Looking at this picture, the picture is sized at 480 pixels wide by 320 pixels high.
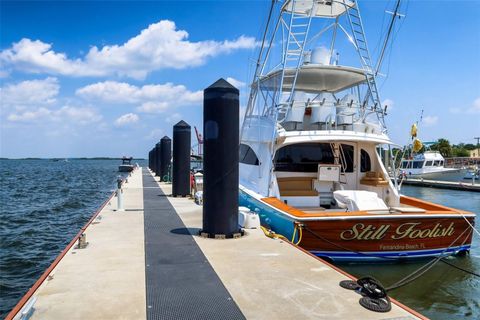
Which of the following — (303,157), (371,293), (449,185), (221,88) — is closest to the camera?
(371,293)

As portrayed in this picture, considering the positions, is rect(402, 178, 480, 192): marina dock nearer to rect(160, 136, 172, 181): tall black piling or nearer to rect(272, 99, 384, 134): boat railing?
rect(160, 136, 172, 181): tall black piling

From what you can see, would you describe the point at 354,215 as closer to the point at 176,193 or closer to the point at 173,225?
the point at 173,225

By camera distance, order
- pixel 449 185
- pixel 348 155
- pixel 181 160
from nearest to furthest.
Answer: pixel 348 155 < pixel 181 160 < pixel 449 185

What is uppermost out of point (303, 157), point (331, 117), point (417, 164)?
point (331, 117)

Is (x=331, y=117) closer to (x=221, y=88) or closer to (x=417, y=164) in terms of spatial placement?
(x=221, y=88)

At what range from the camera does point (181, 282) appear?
5676mm

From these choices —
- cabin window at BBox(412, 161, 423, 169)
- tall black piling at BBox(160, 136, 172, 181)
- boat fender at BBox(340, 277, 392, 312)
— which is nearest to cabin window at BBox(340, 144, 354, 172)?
boat fender at BBox(340, 277, 392, 312)

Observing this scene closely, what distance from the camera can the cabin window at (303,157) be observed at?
12.9 meters

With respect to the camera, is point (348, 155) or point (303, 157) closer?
point (303, 157)

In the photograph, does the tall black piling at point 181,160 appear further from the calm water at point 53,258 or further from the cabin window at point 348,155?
the cabin window at point 348,155

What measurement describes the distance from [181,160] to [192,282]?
33.8 feet

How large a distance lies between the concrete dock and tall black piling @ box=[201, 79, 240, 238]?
473 mm

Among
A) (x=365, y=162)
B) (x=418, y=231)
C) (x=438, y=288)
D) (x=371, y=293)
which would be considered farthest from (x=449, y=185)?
(x=371, y=293)

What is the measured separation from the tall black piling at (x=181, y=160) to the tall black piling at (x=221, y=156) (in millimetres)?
7389
